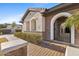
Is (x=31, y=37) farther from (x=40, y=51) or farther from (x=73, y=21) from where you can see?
(x=73, y=21)

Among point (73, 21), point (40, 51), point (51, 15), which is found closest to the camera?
point (73, 21)

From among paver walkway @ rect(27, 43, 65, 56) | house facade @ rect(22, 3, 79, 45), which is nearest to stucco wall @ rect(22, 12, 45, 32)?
house facade @ rect(22, 3, 79, 45)

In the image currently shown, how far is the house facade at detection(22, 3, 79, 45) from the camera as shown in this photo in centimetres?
333

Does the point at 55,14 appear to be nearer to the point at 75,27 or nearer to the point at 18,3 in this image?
the point at 75,27

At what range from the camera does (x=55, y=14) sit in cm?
348

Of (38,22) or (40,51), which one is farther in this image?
(38,22)

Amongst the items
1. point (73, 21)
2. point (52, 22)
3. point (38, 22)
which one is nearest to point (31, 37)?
point (38, 22)

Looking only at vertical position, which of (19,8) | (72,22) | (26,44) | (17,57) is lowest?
(17,57)

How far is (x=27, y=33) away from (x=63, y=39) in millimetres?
843

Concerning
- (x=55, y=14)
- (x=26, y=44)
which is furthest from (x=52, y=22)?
(x=26, y=44)

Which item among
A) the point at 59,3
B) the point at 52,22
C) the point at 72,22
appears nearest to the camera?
the point at 72,22

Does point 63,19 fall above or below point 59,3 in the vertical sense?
below

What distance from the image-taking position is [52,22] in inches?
142

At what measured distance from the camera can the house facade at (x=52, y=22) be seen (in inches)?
131
